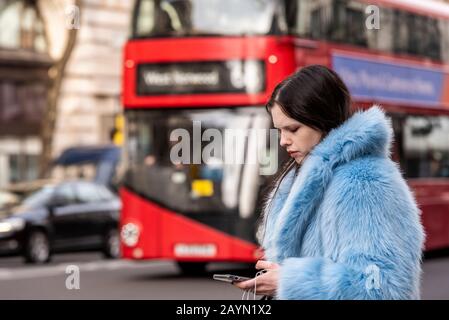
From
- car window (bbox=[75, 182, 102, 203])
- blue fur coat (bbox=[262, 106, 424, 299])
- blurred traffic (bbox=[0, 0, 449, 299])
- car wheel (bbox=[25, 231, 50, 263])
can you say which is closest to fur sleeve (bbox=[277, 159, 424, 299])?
blue fur coat (bbox=[262, 106, 424, 299])

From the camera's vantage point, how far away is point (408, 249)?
3117 mm

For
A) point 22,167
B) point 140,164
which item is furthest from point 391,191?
point 22,167

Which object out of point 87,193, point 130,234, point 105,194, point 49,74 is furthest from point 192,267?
point 49,74

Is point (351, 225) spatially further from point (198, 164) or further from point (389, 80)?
point (389, 80)

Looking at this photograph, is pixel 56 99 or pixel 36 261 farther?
pixel 56 99

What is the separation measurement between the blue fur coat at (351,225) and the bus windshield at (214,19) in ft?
39.7

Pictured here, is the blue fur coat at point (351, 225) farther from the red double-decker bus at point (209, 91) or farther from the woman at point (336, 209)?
the red double-decker bus at point (209, 91)

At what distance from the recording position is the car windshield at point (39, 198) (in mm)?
20344

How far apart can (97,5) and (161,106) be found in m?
20.0

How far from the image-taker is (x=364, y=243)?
3.09m

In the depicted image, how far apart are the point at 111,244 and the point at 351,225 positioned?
1917 centimetres

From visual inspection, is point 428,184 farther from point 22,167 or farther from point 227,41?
point 22,167

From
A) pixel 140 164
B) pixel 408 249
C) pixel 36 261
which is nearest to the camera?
pixel 408 249

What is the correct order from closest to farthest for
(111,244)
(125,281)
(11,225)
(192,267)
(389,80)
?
(125,281) → (389,80) → (192,267) → (11,225) → (111,244)
